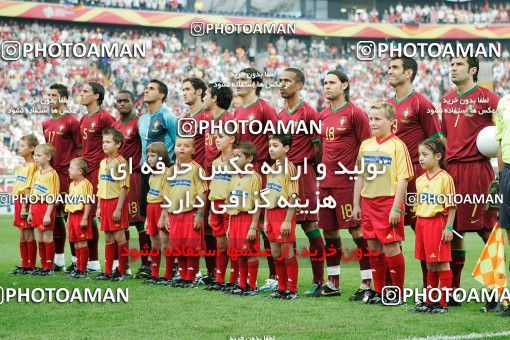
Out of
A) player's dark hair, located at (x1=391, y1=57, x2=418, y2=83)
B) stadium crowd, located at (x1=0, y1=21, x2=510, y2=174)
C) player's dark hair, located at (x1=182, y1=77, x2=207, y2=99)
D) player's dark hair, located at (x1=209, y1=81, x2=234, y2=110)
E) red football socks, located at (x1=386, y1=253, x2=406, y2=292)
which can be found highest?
stadium crowd, located at (x1=0, y1=21, x2=510, y2=174)

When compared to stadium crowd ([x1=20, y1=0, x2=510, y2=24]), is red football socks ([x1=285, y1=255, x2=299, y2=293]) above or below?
below

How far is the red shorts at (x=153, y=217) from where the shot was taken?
31.9ft

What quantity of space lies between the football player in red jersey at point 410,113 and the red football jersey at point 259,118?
4.39 feet

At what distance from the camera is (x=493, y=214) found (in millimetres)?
7902

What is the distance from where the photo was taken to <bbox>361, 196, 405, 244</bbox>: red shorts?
7.64m

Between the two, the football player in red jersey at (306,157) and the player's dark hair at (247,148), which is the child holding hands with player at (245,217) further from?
the football player in red jersey at (306,157)

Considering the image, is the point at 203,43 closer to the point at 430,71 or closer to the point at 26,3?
the point at 26,3

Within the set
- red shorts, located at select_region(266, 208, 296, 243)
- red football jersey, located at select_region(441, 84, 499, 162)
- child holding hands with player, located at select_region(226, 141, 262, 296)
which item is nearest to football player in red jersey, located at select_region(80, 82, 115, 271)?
child holding hands with player, located at select_region(226, 141, 262, 296)

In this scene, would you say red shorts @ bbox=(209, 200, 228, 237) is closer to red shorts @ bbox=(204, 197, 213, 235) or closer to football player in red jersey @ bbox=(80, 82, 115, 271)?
red shorts @ bbox=(204, 197, 213, 235)

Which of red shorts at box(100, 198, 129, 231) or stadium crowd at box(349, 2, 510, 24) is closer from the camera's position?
red shorts at box(100, 198, 129, 231)

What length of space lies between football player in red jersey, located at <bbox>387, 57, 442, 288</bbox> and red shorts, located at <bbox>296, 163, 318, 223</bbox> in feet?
3.06

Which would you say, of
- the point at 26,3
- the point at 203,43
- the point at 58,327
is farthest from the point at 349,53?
the point at 58,327

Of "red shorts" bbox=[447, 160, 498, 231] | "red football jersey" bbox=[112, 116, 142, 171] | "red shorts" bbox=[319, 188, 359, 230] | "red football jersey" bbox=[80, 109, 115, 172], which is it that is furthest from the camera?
"red football jersey" bbox=[80, 109, 115, 172]

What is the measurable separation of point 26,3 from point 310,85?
1124 centimetres
